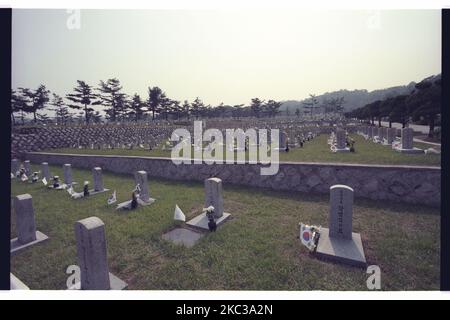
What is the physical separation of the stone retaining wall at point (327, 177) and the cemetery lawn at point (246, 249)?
470 millimetres

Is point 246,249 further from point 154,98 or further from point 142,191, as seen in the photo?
point 154,98

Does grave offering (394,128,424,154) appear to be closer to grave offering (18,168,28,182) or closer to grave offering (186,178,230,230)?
grave offering (186,178,230,230)

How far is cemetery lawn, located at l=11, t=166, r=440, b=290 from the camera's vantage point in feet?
11.6

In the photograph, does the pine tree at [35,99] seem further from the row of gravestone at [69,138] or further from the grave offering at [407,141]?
the grave offering at [407,141]

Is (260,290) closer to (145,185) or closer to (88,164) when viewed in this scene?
(145,185)

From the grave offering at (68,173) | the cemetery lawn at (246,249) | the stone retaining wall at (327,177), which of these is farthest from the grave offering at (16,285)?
the grave offering at (68,173)

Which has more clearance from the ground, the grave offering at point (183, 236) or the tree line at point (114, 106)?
the tree line at point (114, 106)

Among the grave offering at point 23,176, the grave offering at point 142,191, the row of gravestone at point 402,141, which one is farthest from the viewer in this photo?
the row of gravestone at point 402,141

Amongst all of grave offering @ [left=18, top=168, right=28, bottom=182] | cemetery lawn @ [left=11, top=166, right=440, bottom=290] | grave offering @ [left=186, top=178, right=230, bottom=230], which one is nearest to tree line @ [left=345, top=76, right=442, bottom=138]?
cemetery lawn @ [left=11, top=166, right=440, bottom=290]

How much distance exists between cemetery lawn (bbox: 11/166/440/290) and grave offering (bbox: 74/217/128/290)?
51cm

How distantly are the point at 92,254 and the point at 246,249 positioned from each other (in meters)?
2.63

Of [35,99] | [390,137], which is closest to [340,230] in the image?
[390,137]

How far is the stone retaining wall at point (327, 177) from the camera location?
6.40m

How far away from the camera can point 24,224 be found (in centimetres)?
491
